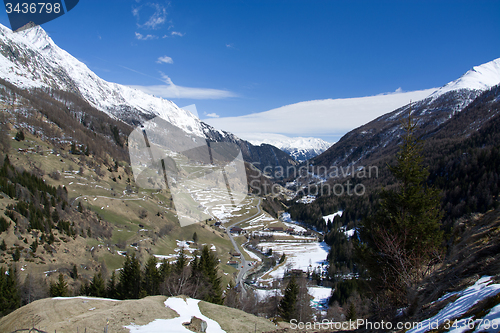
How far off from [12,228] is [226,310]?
6308 cm

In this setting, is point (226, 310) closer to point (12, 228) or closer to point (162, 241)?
point (12, 228)

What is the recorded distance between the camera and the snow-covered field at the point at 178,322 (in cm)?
1705

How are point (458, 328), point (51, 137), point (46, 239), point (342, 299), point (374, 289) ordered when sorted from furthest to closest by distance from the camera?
point (51, 137)
point (342, 299)
point (46, 239)
point (374, 289)
point (458, 328)

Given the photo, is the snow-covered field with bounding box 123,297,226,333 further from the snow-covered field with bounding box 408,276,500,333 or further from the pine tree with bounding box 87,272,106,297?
the pine tree with bounding box 87,272,106,297

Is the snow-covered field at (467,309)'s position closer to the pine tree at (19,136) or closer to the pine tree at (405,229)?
the pine tree at (405,229)

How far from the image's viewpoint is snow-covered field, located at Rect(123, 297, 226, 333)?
1705cm

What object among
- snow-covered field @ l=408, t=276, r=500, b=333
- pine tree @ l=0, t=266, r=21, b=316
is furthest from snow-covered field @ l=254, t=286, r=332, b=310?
snow-covered field @ l=408, t=276, r=500, b=333

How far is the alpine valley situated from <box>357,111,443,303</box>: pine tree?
0.09 m

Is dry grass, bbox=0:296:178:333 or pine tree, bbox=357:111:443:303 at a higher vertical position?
pine tree, bbox=357:111:443:303

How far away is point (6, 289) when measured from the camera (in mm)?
35469

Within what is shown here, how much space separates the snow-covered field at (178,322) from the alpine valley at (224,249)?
177mm

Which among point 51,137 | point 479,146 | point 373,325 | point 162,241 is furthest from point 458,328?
point 479,146

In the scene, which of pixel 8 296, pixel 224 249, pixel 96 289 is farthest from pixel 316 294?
pixel 8 296

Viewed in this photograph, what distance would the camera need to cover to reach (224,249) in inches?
4208
